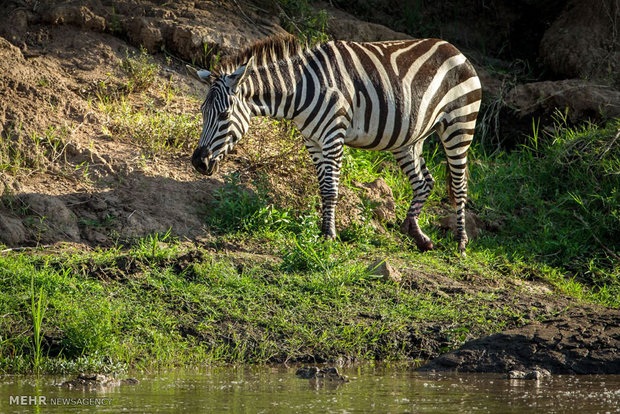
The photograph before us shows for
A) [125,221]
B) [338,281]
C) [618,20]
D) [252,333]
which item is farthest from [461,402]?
[618,20]

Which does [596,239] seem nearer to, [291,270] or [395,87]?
[395,87]

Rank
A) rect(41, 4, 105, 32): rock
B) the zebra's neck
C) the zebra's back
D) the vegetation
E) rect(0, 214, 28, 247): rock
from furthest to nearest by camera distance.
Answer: rect(41, 4, 105, 32): rock, the zebra's back, the zebra's neck, rect(0, 214, 28, 247): rock, the vegetation

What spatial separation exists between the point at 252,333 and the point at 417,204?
3.58m

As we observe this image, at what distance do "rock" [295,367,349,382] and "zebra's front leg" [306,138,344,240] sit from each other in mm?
2923

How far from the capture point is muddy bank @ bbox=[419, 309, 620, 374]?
6.14m

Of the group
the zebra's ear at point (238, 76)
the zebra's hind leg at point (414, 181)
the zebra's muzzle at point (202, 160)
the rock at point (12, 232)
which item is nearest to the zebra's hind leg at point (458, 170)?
the zebra's hind leg at point (414, 181)

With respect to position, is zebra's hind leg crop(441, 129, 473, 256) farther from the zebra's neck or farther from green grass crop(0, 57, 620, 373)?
the zebra's neck

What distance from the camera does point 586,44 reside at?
1238cm

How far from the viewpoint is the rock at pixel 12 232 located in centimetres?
762

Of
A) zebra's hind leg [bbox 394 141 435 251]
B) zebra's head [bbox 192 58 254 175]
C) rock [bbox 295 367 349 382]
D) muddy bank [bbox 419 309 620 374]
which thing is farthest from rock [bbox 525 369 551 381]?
zebra's head [bbox 192 58 254 175]

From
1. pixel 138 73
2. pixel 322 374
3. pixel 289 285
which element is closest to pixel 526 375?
pixel 322 374

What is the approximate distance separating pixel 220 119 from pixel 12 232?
2.23m

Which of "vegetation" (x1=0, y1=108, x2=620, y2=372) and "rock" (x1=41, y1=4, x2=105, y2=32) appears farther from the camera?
"rock" (x1=41, y1=4, x2=105, y2=32)

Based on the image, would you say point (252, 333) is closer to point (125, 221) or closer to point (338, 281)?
A: point (338, 281)
